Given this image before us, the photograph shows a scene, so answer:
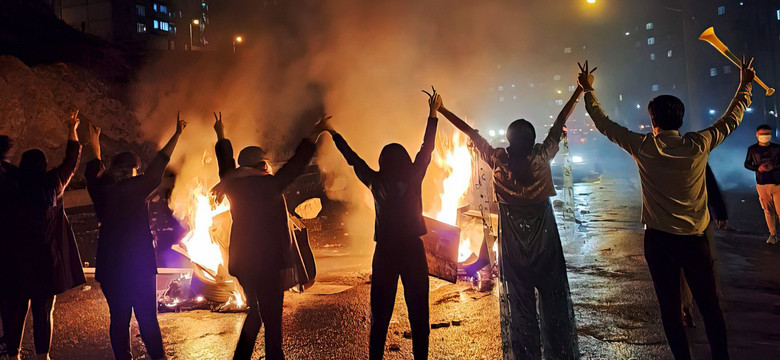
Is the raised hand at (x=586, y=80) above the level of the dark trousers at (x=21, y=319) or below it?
above

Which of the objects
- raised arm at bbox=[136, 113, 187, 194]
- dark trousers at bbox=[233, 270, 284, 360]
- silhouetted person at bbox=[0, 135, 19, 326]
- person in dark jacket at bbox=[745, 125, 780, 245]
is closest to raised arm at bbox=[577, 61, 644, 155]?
dark trousers at bbox=[233, 270, 284, 360]

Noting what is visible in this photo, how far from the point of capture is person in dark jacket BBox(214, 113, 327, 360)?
306 cm

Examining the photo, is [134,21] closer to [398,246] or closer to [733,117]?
[398,246]

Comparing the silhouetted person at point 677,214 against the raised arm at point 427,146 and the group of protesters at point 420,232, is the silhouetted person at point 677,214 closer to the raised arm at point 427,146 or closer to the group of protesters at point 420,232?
the group of protesters at point 420,232

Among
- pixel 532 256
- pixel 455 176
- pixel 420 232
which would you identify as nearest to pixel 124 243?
pixel 420 232

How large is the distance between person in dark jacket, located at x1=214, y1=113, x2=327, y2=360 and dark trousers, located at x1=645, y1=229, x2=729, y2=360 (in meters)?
2.24

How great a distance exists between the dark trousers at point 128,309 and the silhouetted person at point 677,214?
3251 millimetres

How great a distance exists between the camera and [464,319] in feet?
15.1

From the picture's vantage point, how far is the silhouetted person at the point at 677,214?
281 centimetres

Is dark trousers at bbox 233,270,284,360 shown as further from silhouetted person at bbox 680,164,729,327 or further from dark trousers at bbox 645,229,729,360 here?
silhouetted person at bbox 680,164,729,327

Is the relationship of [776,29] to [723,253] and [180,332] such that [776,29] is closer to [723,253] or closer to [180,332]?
[723,253]

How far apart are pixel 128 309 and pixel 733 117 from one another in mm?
4125

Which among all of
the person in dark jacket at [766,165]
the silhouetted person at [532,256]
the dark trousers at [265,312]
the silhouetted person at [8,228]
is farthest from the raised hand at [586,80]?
the person in dark jacket at [766,165]

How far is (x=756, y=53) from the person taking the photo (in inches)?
1510
